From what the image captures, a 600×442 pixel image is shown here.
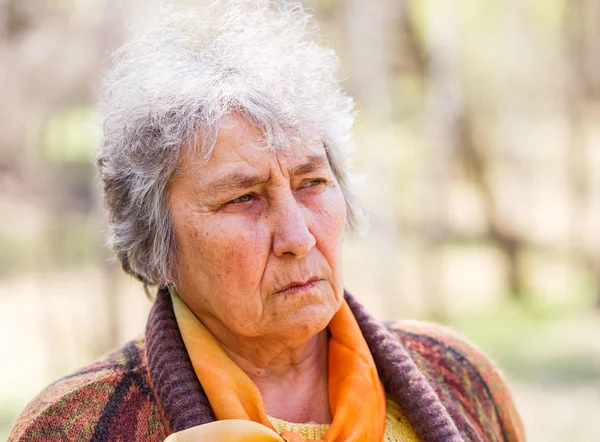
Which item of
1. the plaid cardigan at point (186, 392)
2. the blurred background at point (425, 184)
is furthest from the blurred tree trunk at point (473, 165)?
the plaid cardigan at point (186, 392)

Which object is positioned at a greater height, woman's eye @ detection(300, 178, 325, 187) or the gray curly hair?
the gray curly hair

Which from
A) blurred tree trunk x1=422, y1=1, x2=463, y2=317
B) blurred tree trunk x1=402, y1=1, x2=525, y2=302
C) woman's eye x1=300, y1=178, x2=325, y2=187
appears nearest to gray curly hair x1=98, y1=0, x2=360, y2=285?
woman's eye x1=300, y1=178, x2=325, y2=187

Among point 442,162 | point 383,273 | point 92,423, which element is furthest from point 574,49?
point 92,423

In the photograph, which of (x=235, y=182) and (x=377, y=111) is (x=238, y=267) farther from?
(x=377, y=111)

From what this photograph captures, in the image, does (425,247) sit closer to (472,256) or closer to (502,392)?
(472,256)

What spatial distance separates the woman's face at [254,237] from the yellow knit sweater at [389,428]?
220 millimetres

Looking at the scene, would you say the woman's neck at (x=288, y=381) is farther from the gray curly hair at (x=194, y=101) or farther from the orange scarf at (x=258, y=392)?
the gray curly hair at (x=194, y=101)

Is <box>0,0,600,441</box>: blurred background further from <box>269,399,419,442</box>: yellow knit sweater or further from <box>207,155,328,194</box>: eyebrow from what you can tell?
<box>269,399,419,442</box>: yellow knit sweater

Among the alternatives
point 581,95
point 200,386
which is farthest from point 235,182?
point 581,95

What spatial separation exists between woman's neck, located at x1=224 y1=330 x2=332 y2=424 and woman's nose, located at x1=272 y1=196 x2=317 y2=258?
301 mm

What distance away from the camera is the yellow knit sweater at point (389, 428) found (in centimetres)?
204

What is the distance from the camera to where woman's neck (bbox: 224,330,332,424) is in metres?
2.12

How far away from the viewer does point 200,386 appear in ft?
6.61

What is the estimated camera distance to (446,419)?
6.76 feet
